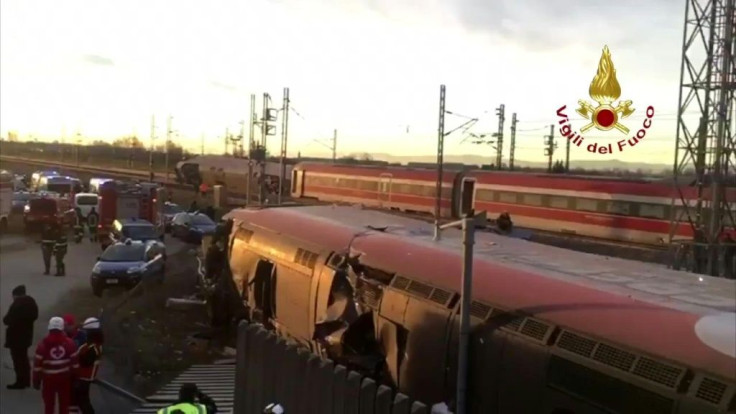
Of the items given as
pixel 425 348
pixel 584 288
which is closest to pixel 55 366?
pixel 425 348

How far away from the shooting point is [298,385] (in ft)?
25.6

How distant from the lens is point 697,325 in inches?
198

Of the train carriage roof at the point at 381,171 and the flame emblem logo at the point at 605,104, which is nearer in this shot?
the flame emblem logo at the point at 605,104

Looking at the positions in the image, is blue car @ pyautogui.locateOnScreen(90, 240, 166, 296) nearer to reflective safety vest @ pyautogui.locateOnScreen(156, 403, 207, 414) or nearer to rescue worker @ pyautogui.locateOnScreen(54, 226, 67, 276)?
rescue worker @ pyautogui.locateOnScreen(54, 226, 67, 276)

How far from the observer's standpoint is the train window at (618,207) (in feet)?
91.4

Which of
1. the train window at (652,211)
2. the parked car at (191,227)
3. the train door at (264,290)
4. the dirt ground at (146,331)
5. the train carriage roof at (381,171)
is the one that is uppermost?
the train carriage roof at (381,171)

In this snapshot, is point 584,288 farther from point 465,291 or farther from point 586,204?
point 586,204

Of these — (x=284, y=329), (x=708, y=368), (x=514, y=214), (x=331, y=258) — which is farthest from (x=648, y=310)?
(x=514, y=214)

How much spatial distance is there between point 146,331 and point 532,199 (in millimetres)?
19612

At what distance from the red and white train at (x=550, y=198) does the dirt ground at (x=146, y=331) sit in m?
7.98

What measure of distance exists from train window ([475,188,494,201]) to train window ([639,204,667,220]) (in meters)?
7.11

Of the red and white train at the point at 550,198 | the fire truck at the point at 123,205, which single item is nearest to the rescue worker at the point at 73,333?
the red and white train at the point at 550,198

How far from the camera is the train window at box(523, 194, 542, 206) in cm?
3102

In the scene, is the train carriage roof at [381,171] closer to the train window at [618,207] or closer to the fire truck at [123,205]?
the train window at [618,207]
